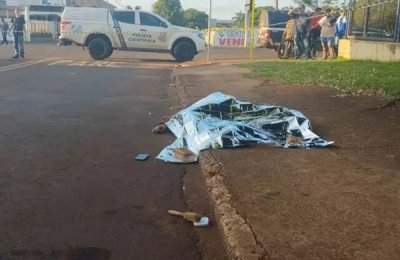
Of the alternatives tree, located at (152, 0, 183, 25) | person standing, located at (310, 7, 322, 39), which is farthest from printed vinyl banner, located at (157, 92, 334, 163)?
tree, located at (152, 0, 183, 25)

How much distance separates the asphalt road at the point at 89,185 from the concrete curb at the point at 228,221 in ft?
0.47

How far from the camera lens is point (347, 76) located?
A: 1097cm

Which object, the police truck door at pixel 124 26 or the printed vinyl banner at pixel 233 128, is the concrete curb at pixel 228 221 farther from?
the police truck door at pixel 124 26

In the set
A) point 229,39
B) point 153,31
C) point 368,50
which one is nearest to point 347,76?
point 368,50

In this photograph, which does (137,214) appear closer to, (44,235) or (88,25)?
(44,235)

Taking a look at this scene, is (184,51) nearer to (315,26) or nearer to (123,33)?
(123,33)

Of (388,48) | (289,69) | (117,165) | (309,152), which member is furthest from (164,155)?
(388,48)

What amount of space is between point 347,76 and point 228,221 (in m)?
8.18

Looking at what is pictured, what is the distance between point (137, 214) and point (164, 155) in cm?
171

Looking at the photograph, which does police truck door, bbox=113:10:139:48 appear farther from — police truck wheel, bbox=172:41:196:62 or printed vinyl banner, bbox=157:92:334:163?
printed vinyl banner, bbox=157:92:334:163

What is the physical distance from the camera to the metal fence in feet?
45.5

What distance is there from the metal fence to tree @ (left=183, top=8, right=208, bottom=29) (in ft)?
189

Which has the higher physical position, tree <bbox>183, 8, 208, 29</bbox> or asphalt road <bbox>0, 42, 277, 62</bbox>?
tree <bbox>183, 8, 208, 29</bbox>

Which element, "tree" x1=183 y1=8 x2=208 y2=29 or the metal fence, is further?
"tree" x1=183 y1=8 x2=208 y2=29
